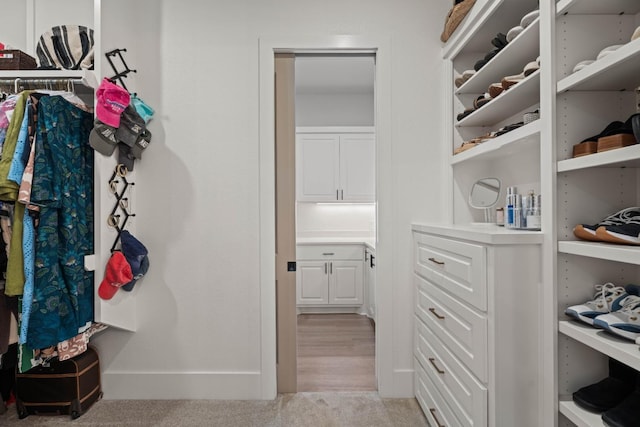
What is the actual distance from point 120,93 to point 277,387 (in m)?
1.95

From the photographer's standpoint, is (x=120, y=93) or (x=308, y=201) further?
(x=308, y=201)

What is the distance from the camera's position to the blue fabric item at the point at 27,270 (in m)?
1.63

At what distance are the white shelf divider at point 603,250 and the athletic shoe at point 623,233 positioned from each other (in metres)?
0.02

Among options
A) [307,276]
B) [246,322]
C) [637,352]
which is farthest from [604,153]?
[307,276]

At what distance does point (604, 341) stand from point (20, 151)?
2.33 m

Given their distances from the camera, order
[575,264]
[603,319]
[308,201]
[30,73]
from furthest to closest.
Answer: [308,201] → [30,73] → [575,264] → [603,319]

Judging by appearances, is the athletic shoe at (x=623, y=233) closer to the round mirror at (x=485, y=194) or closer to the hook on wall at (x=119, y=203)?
the round mirror at (x=485, y=194)

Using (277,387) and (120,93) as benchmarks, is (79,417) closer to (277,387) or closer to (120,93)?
(277,387)

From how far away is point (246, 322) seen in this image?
2.38 m

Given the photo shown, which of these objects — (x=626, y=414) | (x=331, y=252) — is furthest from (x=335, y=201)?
(x=626, y=414)

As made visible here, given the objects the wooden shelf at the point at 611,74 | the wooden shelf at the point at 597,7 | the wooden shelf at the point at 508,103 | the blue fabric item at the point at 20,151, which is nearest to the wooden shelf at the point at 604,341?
the wooden shelf at the point at 611,74

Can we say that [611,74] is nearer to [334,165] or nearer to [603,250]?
[603,250]

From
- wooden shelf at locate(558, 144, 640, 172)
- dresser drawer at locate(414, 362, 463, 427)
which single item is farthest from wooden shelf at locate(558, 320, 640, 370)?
dresser drawer at locate(414, 362, 463, 427)

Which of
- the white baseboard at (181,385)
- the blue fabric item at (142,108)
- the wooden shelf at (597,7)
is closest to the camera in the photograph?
the wooden shelf at (597,7)
